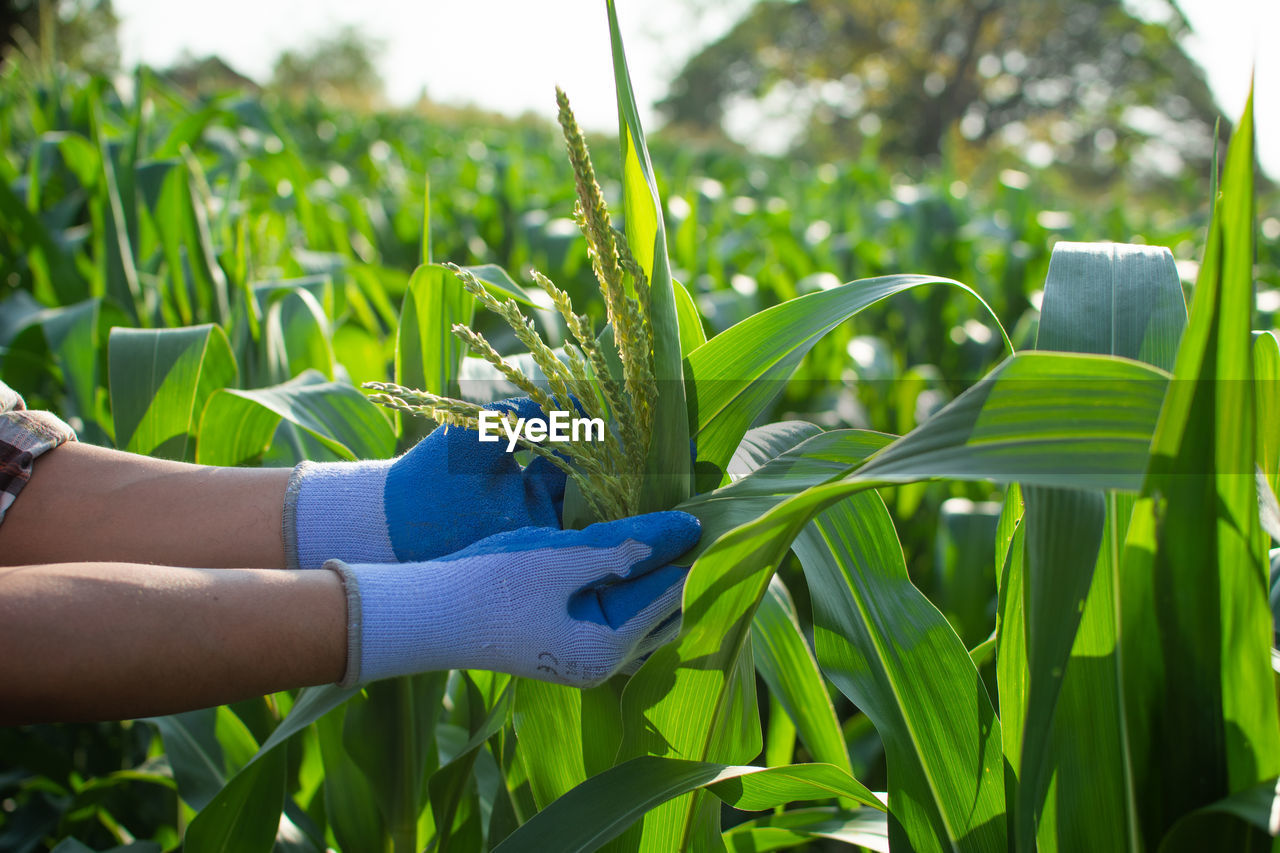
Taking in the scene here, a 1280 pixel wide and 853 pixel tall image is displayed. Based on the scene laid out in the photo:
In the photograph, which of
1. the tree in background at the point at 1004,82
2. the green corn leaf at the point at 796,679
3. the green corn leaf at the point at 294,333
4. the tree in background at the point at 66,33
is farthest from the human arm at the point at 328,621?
the tree in background at the point at 1004,82

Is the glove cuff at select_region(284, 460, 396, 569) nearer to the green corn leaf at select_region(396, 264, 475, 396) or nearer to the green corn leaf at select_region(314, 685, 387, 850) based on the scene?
the green corn leaf at select_region(396, 264, 475, 396)

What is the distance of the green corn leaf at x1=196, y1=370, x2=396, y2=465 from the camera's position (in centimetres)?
113

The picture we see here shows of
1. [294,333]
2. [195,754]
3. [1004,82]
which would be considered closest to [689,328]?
[195,754]

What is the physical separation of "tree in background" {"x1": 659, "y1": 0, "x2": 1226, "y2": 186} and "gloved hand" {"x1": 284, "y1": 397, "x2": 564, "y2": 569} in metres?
23.7

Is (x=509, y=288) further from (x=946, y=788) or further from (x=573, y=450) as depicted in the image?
(x=946, y=788)

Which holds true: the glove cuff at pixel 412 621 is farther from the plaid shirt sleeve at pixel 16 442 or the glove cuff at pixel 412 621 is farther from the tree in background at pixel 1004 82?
the tree in background at pixel 1004 82

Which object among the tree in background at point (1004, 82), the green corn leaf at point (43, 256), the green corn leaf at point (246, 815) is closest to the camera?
the green corn leaf at point (246, 815)

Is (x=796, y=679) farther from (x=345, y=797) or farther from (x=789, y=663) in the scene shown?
(x=345, y=797)

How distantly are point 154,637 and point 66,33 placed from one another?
12.5 meters

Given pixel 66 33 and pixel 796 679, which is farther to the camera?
pixel 66 33

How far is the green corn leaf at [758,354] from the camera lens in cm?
79

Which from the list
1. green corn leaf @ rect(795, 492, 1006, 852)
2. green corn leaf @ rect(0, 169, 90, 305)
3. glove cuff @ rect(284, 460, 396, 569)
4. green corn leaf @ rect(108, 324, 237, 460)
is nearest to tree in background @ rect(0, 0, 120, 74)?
green corn leaf @ rect(0, 169, 90, 305)

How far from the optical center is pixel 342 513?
0.99m

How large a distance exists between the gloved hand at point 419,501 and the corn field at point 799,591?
0.11m
